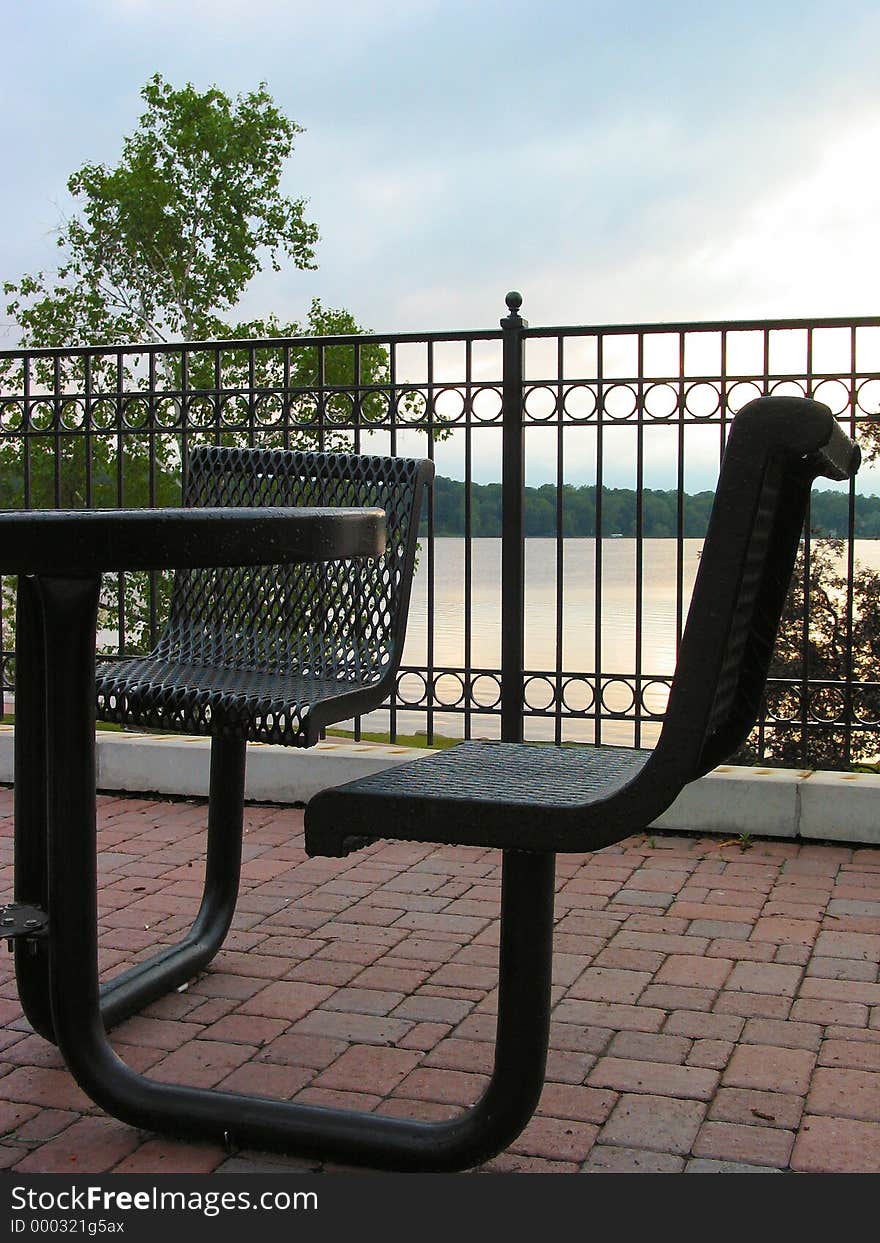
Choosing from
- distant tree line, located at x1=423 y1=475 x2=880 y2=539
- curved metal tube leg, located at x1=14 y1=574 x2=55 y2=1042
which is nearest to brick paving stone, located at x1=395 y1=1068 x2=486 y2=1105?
curved metal tube leg, located at x1=14 y1=574 x2=55 y2=1042

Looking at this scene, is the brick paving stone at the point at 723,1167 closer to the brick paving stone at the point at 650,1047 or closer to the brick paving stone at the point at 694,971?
the brick paving stone at the point at 650,1047

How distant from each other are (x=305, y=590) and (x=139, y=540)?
1.13 meters

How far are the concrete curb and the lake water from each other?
1.50 feet

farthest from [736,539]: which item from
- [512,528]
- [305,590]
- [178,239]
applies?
[178,239]

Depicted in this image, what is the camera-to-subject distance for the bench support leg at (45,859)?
2.51 m

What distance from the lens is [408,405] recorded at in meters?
5.63

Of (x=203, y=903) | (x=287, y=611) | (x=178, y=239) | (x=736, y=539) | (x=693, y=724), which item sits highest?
(x=178, y=239)

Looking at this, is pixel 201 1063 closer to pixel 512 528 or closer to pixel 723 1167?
pixel 723 1167

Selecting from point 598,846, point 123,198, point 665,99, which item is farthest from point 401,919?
point 123,198

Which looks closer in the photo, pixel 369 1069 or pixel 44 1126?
pixel 44 1126

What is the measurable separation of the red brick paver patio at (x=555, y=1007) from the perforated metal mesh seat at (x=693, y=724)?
2.28 feet

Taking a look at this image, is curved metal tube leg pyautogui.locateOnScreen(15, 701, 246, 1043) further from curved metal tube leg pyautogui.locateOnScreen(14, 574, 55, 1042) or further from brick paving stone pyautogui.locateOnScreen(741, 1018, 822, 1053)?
brick paving stone pyautogui.locateOnScreen(741, 1018, 822, 1053)

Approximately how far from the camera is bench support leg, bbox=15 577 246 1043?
8.22 ft

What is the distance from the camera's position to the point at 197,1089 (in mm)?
2389
